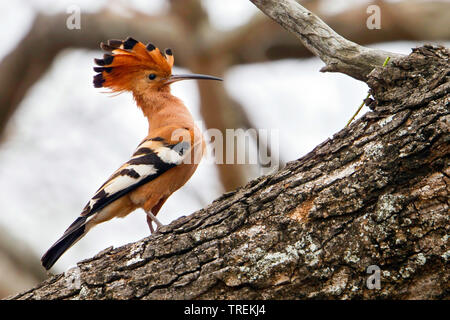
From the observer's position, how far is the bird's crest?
4.32m

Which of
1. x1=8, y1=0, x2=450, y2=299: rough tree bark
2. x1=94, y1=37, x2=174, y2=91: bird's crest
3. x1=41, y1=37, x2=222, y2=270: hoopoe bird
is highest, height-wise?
x1=94, y1=37, x2=174, y2=91: bird's crest

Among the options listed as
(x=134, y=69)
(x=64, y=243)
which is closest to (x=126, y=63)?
(x=134, y=69)

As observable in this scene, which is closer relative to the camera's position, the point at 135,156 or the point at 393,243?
the point at 393,243

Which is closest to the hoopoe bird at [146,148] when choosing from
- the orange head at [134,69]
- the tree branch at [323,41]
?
→ the orange head at [134,69]

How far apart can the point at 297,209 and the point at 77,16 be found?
200 inches

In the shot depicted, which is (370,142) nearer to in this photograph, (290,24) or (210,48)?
(290,24)

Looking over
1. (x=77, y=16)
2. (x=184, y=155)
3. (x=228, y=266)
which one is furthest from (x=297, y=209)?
(x=77, y=16)

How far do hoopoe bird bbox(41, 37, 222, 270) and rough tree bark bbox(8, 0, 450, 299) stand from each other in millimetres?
929

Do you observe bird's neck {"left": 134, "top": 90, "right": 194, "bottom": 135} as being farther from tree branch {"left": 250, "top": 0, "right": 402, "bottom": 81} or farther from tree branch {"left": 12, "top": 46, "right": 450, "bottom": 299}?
tree branch {"left": 12, "top": 46, "right": 450, "bottom": 299}

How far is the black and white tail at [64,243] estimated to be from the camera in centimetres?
299

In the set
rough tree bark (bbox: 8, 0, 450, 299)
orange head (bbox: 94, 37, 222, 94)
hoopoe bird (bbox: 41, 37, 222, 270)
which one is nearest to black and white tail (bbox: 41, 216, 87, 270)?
hoopoe bird (bbox: 41, 37, 222, 270)

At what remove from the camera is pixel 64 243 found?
3.14 metres

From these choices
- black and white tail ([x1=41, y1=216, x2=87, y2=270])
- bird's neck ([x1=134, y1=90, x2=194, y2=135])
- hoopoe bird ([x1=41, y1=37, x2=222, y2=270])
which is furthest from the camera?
bird's neck ([x1=134, y1=90, x2=194, y2=135])
